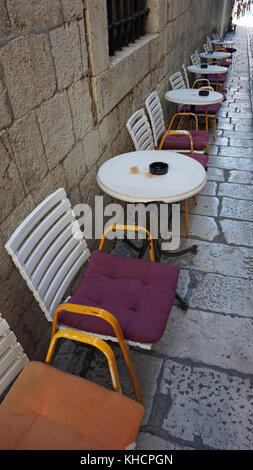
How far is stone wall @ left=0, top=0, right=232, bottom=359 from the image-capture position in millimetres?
1368

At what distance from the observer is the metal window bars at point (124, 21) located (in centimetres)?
254

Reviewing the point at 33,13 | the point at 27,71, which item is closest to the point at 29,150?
the point at 27,71

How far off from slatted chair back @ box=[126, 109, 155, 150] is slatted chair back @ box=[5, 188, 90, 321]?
1.28 meters

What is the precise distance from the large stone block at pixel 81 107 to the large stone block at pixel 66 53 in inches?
2.3

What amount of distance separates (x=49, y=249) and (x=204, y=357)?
3.86ft

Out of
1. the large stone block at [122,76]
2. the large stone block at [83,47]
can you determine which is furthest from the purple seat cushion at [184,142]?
the large stone block at [83,47]

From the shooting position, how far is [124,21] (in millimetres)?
2744

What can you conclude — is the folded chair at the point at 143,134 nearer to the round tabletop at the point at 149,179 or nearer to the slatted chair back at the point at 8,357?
the round tabletop at the point at 149,179

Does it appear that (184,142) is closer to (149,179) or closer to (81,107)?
(149,179)

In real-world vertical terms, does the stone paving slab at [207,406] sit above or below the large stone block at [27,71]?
below

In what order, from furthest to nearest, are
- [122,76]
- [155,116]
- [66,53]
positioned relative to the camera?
[155,116], [122,76], [66,53]

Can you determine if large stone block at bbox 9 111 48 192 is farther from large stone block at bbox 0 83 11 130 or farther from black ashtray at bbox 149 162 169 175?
black ashtray at bbox 149 162 169 175

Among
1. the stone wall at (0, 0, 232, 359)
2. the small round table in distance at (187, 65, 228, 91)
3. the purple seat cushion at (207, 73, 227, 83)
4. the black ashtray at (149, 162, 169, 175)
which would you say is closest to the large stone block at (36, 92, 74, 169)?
the stone wall at (0, 0, 232, 359)

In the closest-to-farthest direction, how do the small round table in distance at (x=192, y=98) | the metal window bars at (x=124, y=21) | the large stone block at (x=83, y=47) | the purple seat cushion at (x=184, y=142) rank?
the large stone block at (x=83, y=47) < the metal window bars at (x=124, y=21) < the purple seat cushion at (x=184, y=142) < the small round table in distance at (x=192, y=98)
